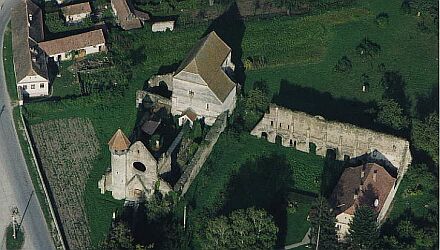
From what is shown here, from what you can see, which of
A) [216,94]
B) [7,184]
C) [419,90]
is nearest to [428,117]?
[419,90]

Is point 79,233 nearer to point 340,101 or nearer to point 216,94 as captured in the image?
point 216,94

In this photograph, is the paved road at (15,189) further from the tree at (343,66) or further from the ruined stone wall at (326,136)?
the tree at (343,66)

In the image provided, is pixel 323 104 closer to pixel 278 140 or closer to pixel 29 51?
pixel 278 140

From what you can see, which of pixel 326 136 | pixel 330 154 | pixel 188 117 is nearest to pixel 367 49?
pixel 326 136

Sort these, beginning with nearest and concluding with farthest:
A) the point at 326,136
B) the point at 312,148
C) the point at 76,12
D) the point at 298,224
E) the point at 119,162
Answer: the point at 298,224 → the point at 119,162 → the point at 326,136 → the point at 312,148 → the point at 76,12

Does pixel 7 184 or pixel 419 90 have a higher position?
pixel 419 90

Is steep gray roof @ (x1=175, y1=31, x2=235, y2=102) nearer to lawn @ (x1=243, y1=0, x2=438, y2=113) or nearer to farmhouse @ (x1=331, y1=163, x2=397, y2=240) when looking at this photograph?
lawn @ (x1=243, y1=0, x2=438, y2=113)
